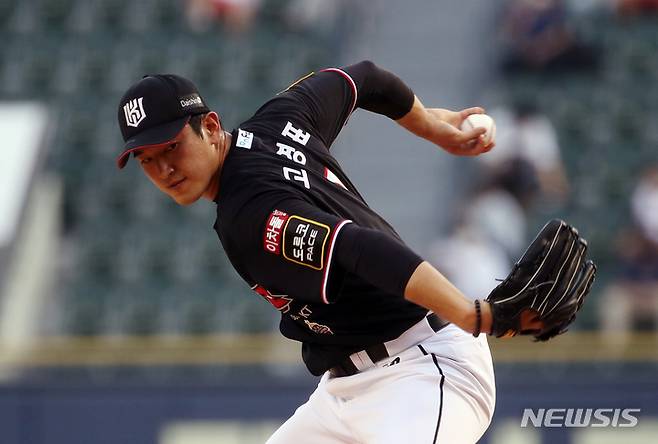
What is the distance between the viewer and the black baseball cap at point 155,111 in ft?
12.7

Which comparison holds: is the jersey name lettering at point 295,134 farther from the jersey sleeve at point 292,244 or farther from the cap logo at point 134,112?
the cap logo at point 134,112

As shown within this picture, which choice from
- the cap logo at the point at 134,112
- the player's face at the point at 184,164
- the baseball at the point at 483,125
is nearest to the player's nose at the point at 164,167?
the player's face at the point at 184,164

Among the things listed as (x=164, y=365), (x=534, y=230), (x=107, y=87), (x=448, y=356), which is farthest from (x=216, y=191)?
(x=107, y=87)

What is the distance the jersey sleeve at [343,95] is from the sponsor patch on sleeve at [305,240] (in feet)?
2.33

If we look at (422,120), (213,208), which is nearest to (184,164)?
(422,120)

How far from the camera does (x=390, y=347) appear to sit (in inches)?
162

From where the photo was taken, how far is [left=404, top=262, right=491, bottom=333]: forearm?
3490 millimetres

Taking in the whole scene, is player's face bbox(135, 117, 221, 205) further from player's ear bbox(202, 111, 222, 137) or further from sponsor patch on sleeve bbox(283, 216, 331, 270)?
sponsor patch on sleeve bbox(283, 216, 331, 270)

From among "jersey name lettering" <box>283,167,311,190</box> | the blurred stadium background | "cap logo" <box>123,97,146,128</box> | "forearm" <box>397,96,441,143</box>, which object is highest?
"cap logo" <box>123,97,146,128</box>

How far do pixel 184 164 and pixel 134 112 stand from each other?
9.1 inches

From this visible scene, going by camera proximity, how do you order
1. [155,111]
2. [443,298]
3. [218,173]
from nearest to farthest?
[443,298] < [155,111] < [218,173]

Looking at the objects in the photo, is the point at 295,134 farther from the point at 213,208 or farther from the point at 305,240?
the point at 213,208

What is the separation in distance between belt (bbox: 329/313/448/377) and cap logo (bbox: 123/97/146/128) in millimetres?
1071

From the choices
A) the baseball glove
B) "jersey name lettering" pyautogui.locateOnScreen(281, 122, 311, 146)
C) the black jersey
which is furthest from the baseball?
the baseball glove
